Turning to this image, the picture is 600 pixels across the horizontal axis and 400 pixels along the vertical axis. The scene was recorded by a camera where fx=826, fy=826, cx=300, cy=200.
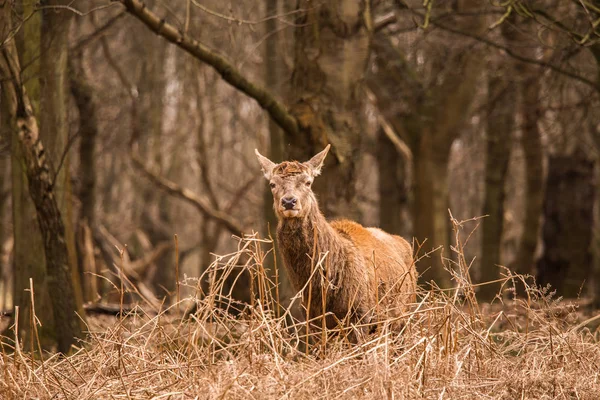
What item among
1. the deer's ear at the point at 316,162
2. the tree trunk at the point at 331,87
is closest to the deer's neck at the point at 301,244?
the deer's ear at the point at 316,162

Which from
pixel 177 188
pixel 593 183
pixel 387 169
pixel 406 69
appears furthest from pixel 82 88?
pixel 593 183

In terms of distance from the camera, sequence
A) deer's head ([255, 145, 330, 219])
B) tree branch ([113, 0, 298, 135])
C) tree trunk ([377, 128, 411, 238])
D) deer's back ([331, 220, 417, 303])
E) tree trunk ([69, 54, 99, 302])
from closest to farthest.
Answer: deer's head ([255, 145, 330, 219]), deer's back ([331, 220, 417, 303]), tree branch ([113, 0, 298, 135]), tree trunk ([69, 54, 99, 302]), tree trunk ([377, 128, 411, 238])

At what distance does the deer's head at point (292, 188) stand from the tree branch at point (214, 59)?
142cm

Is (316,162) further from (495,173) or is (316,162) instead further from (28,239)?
(495,173)

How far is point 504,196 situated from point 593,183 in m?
1.80

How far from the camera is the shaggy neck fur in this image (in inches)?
295

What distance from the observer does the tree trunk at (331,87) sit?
31.9 feet

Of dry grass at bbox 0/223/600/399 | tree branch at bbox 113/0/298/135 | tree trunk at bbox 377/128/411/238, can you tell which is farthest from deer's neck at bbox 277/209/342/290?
tree trunk at bbox 377/128/411/238

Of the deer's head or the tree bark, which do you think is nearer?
the deer's head

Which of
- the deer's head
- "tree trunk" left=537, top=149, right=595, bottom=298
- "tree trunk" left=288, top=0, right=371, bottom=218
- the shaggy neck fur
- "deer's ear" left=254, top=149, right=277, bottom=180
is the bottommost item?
"tree trunk" left=537, top=149, right=595, bottom=298

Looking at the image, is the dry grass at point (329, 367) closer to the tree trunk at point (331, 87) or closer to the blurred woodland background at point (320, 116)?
the blurred woodland background at point (320, 116)

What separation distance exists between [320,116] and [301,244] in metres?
2.62

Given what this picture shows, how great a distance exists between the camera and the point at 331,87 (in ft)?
32.1

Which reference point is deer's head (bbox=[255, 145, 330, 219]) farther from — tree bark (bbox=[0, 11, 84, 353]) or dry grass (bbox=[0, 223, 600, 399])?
tree bark (bbox=[0, 11, 84, 353])
